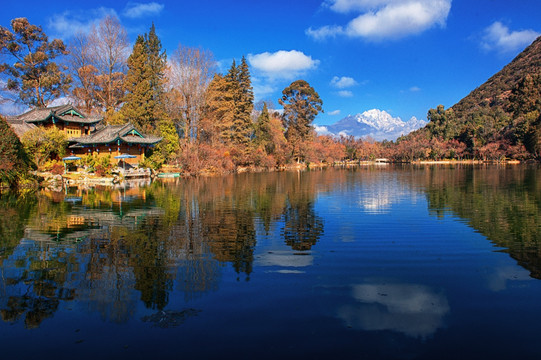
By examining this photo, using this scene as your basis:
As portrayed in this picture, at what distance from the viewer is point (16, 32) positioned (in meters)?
44.7

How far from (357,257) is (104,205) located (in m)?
13.1

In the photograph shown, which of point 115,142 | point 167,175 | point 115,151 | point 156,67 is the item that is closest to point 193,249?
point 167,175

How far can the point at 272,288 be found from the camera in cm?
606

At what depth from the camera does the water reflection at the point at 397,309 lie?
15.5 ft

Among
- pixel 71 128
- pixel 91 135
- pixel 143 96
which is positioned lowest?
pixel 91 135

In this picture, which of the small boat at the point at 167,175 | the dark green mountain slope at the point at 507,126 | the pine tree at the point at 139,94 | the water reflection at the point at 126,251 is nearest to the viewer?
the water reflection at the point at 126,251

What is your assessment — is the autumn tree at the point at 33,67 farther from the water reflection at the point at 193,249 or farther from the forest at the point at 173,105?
the water reflection at the point at 193,249

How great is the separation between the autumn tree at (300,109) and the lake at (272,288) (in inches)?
2361

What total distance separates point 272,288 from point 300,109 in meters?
68.0

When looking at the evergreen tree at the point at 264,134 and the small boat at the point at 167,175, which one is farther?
the evergreen tree at the point at 264,134

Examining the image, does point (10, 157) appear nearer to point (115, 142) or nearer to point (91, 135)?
point (115, 142)

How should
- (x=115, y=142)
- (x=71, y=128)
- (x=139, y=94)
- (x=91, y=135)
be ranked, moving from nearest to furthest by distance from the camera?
(x=115, y=142)
(x=91, y=135)
(x=71, y=128)
(x=139, y=94)

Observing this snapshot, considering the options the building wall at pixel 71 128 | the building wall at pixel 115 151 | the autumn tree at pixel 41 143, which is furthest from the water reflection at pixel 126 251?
the building wall at pixel 71 128

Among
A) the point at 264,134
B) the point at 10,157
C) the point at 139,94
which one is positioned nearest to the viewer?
the point at 10,157
